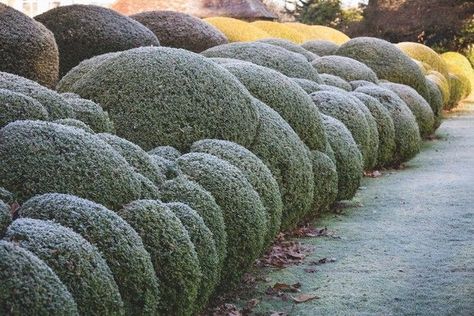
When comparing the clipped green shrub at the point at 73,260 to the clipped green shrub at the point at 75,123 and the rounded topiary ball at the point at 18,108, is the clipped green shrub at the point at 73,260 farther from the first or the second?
the clipped green shrub at the point at 75,123

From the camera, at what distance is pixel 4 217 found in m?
3.43

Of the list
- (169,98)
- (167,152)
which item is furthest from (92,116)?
(169,98)

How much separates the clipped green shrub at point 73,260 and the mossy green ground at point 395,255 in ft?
6.39

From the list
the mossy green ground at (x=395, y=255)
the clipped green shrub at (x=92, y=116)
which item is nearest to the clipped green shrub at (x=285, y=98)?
the mossy green ground at (x=395, y=255)

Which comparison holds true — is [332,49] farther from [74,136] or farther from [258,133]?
[74,136]

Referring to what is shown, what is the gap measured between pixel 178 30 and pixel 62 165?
808 centimetres

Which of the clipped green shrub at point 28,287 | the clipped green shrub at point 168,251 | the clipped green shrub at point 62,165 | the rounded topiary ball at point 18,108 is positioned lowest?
the clipped green shrub at point 168,251

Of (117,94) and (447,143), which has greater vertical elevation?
(117,94)

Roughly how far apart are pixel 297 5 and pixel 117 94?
34261mm

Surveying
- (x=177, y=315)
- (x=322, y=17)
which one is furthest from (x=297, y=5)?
(x=177, y=315)

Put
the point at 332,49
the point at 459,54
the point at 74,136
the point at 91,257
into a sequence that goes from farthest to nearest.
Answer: the point at 459,54
the point at 332,49
the point at 74,136
the point at 91,257

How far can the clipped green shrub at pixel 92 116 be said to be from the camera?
5160mm

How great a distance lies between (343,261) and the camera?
21.2 feet

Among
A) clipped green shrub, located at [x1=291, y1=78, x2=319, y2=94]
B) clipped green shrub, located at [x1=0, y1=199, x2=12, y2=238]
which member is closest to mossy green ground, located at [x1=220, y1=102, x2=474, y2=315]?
clipped green shrub, located at [x1=291, y1=78, x2=319, y2=94]
